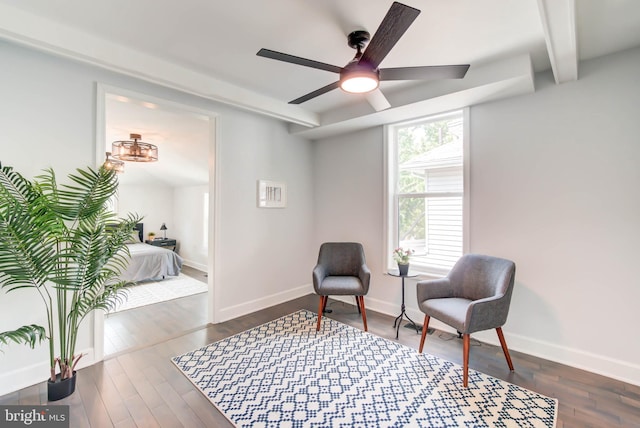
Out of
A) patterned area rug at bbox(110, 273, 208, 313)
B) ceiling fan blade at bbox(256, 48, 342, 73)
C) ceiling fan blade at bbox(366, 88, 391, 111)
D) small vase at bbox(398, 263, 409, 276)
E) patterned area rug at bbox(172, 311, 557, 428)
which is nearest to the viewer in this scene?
ceiling fan blade at bbox(256, 48, 342, 73)

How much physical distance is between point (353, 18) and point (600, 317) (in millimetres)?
2971

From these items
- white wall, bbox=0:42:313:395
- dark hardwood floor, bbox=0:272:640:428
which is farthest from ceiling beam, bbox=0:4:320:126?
dark hardwood floor, bbox=0:272:640:428

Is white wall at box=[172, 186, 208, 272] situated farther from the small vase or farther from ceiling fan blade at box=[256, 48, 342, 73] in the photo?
ceiling fan blade at box=[256, 48, 342, 73]

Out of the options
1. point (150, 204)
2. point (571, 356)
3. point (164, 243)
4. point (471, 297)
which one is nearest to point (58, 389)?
point (471, 297)

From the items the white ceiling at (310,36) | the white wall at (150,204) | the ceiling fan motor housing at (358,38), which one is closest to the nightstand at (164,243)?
the white wall at (150,204)

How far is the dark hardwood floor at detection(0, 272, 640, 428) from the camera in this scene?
180 centimetres

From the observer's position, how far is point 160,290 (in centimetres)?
461

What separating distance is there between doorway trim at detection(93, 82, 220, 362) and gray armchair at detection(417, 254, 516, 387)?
2.24m

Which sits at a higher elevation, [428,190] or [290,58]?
[290,58]

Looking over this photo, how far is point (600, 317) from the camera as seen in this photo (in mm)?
2307

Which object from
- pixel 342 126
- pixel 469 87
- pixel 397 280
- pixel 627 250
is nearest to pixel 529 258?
pixel 627 250

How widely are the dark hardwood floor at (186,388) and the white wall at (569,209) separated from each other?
28 centimetres

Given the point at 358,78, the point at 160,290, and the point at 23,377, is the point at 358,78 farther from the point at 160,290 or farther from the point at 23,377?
the point at 160,290

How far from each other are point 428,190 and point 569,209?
1265 millimetres
